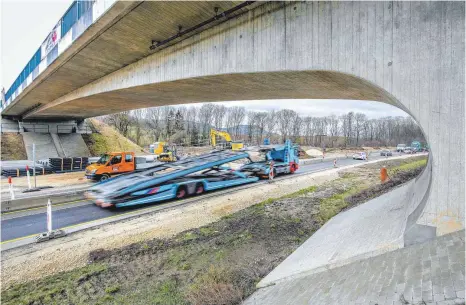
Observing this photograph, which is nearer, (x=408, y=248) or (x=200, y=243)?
(x=408, y=248)

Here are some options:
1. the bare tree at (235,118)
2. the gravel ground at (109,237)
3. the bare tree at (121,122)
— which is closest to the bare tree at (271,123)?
the bare tree at (235,118)

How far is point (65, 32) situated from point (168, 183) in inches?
281

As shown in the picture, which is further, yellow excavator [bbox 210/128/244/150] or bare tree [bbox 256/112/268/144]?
bare tree [bbox 256/112/268/144]

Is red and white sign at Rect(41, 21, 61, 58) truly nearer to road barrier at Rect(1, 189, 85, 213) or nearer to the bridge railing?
the bridge railing

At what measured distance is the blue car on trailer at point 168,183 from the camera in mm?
9656

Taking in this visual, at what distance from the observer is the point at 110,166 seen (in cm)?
1580

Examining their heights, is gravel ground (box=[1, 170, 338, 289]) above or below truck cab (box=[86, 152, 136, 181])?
below

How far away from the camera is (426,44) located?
4.25 m

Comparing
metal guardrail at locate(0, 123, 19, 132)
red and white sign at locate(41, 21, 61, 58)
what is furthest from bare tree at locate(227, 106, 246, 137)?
red and white sign at locate(41, 21, 61, 58)

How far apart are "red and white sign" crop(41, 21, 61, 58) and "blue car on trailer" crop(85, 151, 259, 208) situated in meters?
6.50

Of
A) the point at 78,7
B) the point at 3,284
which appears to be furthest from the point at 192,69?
the point at 3,284

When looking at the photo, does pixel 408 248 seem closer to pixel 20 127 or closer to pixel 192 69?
pixel 192 69

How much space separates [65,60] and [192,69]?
640 cm

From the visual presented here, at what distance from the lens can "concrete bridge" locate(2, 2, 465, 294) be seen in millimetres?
4070
